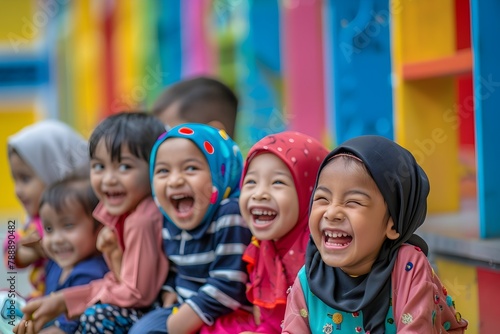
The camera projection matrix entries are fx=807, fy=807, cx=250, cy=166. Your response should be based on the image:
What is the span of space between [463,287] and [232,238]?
85 centimetres

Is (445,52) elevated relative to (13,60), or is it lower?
lower

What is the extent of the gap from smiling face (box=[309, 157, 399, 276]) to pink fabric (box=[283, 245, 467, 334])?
75 millimetres

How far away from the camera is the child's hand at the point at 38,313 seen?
262 centimetres

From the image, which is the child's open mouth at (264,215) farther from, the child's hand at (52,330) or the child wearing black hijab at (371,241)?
the child's hand at (52,330)

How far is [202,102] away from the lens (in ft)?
11.2

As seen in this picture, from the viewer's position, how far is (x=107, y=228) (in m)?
2.85

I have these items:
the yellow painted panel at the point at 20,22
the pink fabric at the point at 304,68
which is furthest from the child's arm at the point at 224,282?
the yellow painted panel at the point at 20,22

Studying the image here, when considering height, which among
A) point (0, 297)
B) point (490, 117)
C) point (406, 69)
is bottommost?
point (0, 297)

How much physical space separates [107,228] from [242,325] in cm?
69

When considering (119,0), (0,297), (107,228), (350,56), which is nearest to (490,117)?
(350,56)

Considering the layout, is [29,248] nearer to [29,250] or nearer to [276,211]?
[29,250]

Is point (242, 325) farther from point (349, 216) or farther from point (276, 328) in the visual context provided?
point (349, 216)

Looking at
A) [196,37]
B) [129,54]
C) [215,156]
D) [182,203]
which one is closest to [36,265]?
[182,203]

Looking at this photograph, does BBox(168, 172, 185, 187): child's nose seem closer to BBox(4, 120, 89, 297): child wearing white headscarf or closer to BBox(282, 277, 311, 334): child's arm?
BBox(282, 277, 311, 334): child's arm
